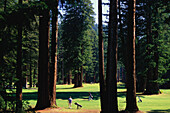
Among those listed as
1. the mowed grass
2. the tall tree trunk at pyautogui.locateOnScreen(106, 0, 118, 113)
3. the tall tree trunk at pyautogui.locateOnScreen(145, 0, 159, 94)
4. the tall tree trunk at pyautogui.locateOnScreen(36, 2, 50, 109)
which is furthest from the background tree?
the tall tree trunk at pyautogui.locateOnScreen(106, 0, 118, 113)

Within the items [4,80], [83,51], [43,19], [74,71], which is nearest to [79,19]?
[83,51]

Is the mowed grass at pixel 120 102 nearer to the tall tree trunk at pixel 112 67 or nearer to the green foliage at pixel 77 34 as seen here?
the tall tree trunk at pixel 112 67

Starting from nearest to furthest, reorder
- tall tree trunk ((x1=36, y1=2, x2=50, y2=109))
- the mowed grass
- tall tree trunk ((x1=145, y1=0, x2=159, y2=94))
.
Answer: tall tree trunk ((x1=36, y1=2, x2=50, y2=109)) < the mowed grass < tall tree trunk ((x1=145, y1=0, x2=159, y2=94))

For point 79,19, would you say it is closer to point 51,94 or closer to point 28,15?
point 51,94

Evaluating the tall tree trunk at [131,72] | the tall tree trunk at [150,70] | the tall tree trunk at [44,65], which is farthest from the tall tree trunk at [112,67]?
the tall tree trunk at [150,70]

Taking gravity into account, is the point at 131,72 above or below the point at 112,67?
below

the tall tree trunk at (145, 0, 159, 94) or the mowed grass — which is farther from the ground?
the tall tree trunk at (145, 0, 159, 94)

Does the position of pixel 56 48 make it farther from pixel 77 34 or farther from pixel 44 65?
pixel 77 34

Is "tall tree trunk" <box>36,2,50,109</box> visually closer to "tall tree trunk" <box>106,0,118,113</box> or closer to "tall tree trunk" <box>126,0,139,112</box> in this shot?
"tall tree trunk" <box>106,0,118,113</box>

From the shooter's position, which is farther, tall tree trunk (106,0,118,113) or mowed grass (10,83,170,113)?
mowed grass (10,83,170,113)

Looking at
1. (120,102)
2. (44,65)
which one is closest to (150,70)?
(120,102)

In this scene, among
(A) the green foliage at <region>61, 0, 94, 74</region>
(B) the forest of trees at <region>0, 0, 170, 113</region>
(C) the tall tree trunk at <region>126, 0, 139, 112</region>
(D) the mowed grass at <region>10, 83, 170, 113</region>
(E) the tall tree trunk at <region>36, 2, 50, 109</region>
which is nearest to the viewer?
(B) the forest of trees at <region>0, 0, 170, 113</region>

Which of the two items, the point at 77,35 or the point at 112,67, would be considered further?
the point at 77,35

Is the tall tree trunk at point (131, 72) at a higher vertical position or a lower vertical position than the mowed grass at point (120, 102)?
higher
